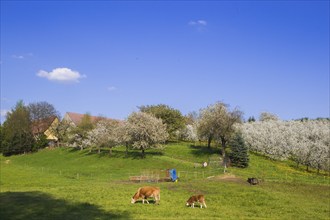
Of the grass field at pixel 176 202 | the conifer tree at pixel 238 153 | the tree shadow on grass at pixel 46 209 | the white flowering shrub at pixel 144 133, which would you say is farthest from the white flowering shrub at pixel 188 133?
the tree shadow on grass at pixel 46 209

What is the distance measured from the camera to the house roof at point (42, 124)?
118 m

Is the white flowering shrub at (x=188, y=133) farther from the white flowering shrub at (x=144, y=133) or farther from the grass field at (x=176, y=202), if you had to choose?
the grass field at (x=176, y=202)

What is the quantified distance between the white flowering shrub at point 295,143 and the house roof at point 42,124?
6762 centimetres

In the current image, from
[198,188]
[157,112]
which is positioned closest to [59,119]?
[157,112]

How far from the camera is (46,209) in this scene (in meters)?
23.6

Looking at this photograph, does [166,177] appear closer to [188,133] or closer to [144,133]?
[144,133]

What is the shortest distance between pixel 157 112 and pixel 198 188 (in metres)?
60.5

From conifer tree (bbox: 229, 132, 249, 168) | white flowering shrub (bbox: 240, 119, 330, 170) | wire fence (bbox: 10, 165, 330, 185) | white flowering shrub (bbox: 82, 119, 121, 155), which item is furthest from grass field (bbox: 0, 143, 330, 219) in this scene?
white flowering shrub (bbox: 240, 119, 330, 170)

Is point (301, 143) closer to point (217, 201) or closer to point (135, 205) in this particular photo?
point (217, 201)

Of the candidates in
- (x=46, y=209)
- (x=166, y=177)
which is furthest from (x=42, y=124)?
(x=46, y=209)

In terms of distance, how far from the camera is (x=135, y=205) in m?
26.6

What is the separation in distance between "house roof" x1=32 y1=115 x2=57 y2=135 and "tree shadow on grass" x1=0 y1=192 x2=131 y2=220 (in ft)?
310

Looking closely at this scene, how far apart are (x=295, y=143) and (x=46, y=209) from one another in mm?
79585

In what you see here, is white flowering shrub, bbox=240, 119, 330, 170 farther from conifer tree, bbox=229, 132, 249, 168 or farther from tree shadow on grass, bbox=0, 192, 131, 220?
tree shadow on grass, bbox=0, 192, 131, 220
